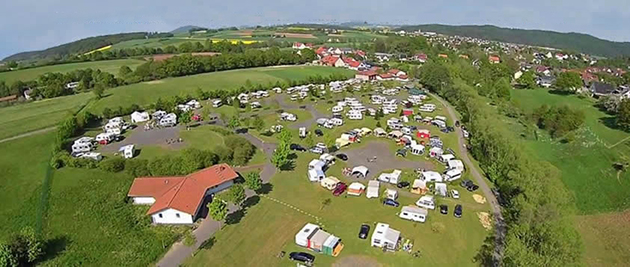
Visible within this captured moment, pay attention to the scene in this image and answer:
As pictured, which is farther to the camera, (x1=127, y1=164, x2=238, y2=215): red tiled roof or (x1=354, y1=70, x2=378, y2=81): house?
(x1=354, y1=70, x2=378, y2=81): house

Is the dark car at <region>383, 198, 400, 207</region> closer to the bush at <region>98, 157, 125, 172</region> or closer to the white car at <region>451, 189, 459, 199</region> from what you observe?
the white car at <region>451, 189, 459, 199</region>

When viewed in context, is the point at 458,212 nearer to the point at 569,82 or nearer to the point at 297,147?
the point at 297,147

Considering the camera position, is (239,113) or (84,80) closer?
(239,113)

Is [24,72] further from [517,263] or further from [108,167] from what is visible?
[517,263]

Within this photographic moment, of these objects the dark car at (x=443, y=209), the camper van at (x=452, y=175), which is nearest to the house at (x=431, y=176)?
the camper van at (x=452, y=175)

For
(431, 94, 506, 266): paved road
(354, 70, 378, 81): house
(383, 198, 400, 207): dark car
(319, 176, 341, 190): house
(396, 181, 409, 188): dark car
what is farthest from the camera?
(354, 70, 378, 81): house

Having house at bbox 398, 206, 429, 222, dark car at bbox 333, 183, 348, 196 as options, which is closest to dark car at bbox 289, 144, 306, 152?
dark car at bbox 333, 183, 348, 196

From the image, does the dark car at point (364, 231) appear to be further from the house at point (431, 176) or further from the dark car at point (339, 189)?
the house at point (431, 176)

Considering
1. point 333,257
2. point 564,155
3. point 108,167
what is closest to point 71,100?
point 108,167
